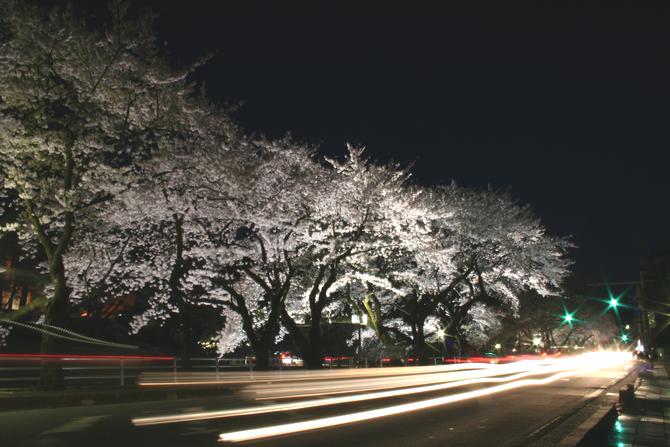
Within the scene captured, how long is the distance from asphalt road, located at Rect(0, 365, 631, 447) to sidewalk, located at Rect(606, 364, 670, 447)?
1327mm

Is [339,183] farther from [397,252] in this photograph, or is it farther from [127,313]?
[127,313]

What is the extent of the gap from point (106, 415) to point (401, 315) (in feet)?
114

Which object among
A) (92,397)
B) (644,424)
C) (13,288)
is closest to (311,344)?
(92,397)

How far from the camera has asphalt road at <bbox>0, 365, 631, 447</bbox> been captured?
9141 mm

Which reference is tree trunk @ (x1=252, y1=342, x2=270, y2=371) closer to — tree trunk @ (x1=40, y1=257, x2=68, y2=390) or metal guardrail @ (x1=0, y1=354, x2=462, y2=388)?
metal guardrail @ (x1=0, y1=354, x2=462, y2=388)

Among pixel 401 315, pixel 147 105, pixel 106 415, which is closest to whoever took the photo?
pixel 106 415

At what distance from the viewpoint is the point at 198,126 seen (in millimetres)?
24031

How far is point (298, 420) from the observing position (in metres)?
11.7

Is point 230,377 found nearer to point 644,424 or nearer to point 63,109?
point 63,109

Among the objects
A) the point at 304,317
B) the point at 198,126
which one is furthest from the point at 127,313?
the point at 198,126

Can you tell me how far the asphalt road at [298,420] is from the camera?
914 cm

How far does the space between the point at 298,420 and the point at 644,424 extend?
21.6ft

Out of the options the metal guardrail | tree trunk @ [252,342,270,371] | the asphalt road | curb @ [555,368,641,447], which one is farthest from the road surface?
tree trunk @ [252,342,270,371]

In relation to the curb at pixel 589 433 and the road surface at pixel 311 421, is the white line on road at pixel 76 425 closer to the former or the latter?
the road surface at pixel 311 421
